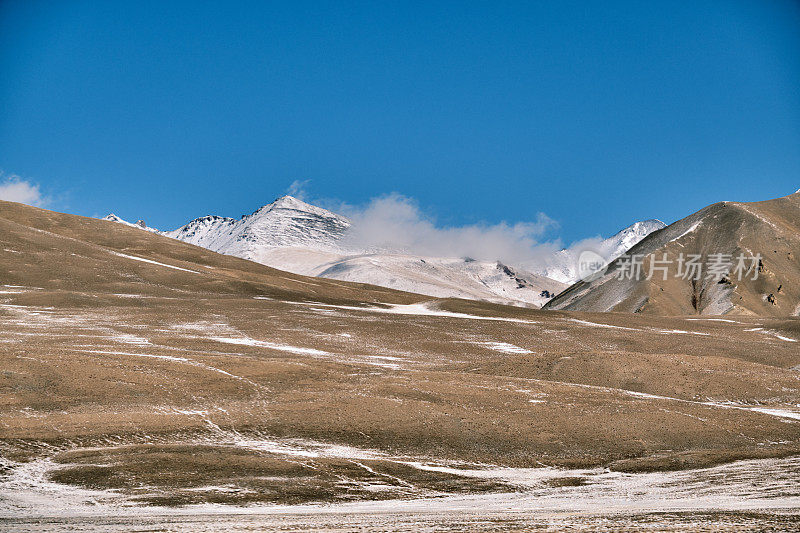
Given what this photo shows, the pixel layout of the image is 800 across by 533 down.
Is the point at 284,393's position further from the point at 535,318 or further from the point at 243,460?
the point at 535,318

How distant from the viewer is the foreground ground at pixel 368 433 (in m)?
23.8

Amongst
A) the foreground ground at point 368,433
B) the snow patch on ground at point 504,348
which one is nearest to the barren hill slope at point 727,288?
the snow patch on ground at point 504,348

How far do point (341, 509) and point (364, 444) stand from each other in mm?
10733

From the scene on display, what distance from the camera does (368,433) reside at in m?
36.1

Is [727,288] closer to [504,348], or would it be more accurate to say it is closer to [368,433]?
[504,348]

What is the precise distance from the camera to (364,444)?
34.9 m

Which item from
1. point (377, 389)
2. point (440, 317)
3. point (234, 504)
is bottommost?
point (234, 504)

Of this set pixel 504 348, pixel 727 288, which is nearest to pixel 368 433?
pixel 504 348

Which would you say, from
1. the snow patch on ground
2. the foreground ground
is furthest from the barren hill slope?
the foreground ground

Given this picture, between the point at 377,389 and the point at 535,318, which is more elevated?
the point at 535,318

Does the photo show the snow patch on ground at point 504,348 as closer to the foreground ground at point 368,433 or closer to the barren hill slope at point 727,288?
the foreground ground at point 368,433

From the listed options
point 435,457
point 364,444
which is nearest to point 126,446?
point 364,444

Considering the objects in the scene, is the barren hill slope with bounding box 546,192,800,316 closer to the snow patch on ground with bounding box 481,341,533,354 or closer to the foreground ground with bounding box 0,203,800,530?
the snow patch on ground with bounding box 481,341,533,354

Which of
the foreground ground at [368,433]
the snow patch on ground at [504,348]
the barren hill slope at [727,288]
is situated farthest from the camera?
the barren hill slope at [727,288]
